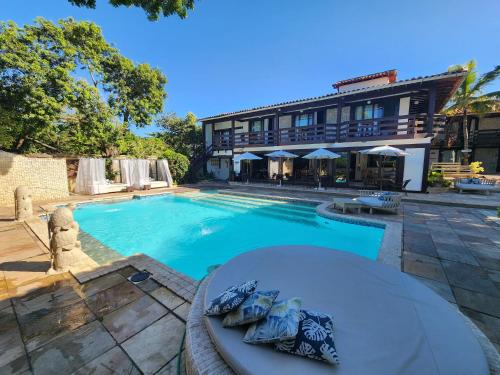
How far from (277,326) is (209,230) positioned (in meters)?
6.26

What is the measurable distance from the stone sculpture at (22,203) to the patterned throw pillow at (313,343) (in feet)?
28.4

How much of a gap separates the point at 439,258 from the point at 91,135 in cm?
1682

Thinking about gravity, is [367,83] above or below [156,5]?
above

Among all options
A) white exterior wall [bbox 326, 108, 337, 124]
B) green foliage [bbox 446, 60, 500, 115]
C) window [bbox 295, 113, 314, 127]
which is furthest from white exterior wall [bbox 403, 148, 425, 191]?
green foliage [bbox 446, 60, 500, 115]

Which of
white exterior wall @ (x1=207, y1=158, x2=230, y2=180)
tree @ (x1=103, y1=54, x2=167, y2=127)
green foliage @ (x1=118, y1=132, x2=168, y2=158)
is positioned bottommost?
white exterior wall @ (x1=207, y1=158, x2=230, y2=180)

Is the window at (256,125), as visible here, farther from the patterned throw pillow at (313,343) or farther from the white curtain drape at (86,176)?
the patterned throw pillow at (313,343)

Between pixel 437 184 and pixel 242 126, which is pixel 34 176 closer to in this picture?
pixel 242 126

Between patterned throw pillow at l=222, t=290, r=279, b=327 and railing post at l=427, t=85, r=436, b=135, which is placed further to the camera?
railing post at l=427, t=85, r=436, b=135

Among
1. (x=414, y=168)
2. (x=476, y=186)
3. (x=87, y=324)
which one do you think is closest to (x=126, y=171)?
(x=87, y=324)

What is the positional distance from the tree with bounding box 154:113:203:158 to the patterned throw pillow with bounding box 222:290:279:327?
65.1ft

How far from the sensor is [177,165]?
16.2 meters

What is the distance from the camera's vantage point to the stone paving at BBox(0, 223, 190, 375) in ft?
6.29

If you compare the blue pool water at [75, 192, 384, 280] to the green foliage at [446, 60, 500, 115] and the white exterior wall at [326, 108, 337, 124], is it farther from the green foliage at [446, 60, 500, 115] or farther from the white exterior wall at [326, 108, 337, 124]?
the green foliage at [446, 60, 500, 115]

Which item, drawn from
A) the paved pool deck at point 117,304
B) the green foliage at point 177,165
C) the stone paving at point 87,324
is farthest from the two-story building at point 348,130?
the stone paving at point 87,324
